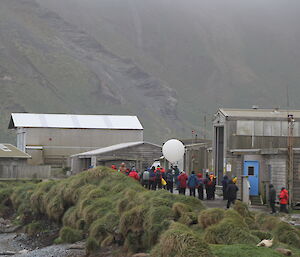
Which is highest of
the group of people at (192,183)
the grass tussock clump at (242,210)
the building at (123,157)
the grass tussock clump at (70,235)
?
the building at (123,157)

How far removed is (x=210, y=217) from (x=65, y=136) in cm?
5683

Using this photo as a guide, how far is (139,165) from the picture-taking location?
58.8 m

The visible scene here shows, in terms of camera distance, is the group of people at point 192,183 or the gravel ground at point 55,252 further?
the group of people at point 192,183

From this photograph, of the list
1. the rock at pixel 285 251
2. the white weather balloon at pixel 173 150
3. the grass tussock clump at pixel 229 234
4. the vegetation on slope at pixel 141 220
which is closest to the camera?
the vegetation on slope at pixel 141 220

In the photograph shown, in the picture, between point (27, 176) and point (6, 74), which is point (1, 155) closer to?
Answer: point (27, 176)

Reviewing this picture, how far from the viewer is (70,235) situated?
28156mm

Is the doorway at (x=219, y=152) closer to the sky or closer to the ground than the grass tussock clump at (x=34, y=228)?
closer to the sky

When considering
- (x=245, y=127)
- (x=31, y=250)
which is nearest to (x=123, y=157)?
(x=245, y=127)

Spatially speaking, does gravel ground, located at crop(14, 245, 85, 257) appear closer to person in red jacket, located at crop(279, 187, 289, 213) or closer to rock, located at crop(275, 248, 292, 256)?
person in red jacket, located at crop(279, 187, 289, 213)

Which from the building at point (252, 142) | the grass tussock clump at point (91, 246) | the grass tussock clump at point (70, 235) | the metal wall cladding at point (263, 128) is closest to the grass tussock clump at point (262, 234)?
the grass tussock clump at point (91, 246)

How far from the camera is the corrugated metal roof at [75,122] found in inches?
3073

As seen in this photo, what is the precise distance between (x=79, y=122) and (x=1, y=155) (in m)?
18.7

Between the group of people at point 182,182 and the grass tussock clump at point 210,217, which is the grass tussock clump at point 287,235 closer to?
the grass tussock clump at point 210,217

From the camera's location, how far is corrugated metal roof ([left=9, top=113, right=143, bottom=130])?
78.1 m
